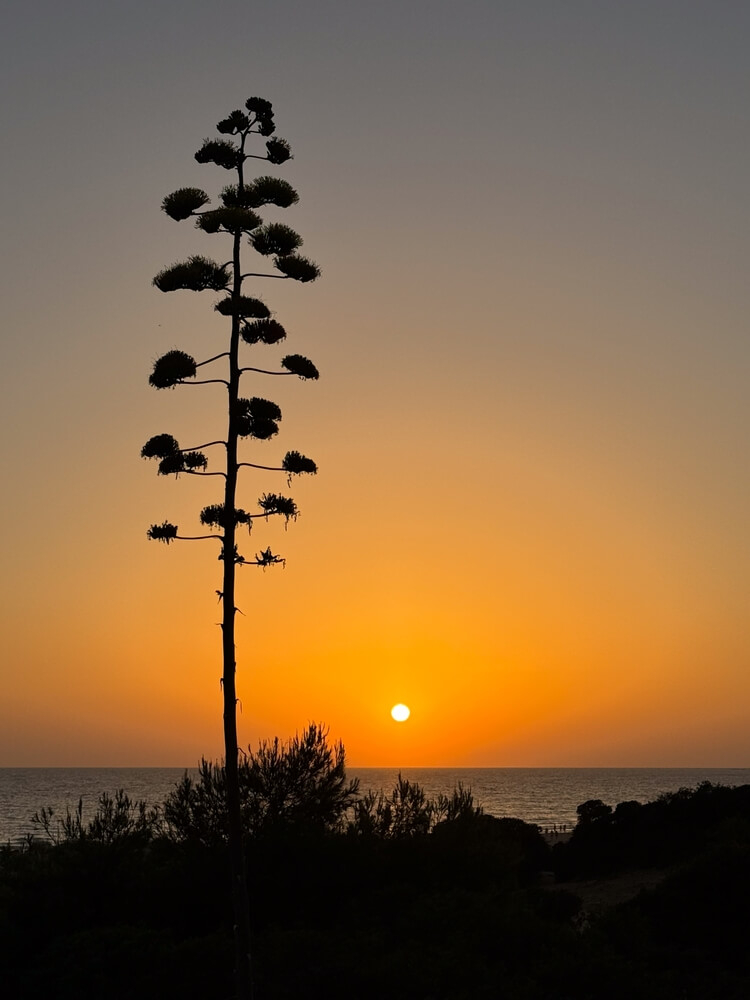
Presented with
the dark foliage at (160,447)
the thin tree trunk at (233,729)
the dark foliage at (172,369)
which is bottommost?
the thin tree trunk at (233,729)

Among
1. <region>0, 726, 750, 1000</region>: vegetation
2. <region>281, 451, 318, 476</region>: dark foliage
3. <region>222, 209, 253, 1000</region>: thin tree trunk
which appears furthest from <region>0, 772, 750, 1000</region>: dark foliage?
<region>281, 451, 318, 476</region>: dark foliage

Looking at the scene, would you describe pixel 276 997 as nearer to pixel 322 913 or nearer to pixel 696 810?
pixel 322 913

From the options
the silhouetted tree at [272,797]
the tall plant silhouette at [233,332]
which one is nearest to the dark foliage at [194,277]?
the tall plant silhouette at [233,332]

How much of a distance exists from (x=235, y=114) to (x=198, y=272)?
2815mm

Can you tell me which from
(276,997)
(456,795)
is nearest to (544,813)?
(456,795)

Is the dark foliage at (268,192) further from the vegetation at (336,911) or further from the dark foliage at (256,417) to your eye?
the vegetation at (336,911)

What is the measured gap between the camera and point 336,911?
21.5m

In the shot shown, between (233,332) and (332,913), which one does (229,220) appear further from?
(332,913)

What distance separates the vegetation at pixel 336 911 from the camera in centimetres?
1752

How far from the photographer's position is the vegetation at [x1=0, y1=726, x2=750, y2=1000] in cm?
1752

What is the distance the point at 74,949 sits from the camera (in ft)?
63.0

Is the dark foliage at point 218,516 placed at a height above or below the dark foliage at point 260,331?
below

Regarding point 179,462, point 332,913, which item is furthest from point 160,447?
point 332,913

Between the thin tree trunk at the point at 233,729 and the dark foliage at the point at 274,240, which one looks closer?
the thin tree trunk at the point at 233,729
